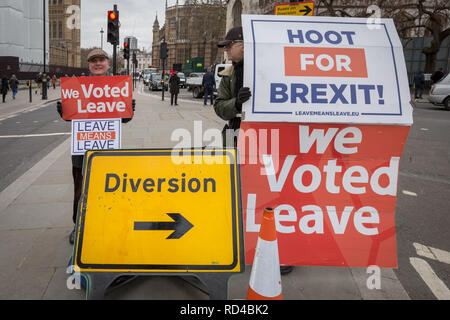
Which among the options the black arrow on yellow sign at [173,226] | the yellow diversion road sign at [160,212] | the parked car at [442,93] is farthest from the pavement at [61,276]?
the parked car at [442,93]

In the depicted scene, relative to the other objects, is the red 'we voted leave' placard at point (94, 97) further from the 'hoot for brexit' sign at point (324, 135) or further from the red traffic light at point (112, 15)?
the red traffic light at point (112, 15)

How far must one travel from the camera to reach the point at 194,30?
83.1 meters

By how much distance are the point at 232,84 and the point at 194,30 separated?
85.3 metres

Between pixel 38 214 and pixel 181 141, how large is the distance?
5.35 m

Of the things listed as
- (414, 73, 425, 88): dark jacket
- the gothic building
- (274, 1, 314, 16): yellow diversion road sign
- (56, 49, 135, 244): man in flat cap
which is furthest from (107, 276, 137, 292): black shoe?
the gothic building

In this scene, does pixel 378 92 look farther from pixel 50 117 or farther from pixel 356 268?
pixel 50 117

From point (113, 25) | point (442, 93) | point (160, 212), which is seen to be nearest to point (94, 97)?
point (160, 212)

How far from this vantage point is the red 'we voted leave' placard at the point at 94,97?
137 inches

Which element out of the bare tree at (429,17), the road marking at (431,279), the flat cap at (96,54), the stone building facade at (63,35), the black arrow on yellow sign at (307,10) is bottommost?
the road marking at (431,279)

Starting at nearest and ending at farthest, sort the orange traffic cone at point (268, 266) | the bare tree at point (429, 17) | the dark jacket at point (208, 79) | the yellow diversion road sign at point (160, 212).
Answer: the orange traffic cone at point (268, 266) < the yellow diversion road sign at point (160, 212) < the dark jacket at point (208, 79) < the bare tree at point (429, 17)

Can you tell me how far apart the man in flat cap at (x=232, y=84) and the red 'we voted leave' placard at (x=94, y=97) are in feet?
3.29

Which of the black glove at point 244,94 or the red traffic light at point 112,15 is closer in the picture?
the black glove at point 244,94

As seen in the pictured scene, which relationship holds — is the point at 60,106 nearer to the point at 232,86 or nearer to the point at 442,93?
the point at 232,86

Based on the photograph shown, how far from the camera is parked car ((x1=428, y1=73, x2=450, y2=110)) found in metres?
17.6
